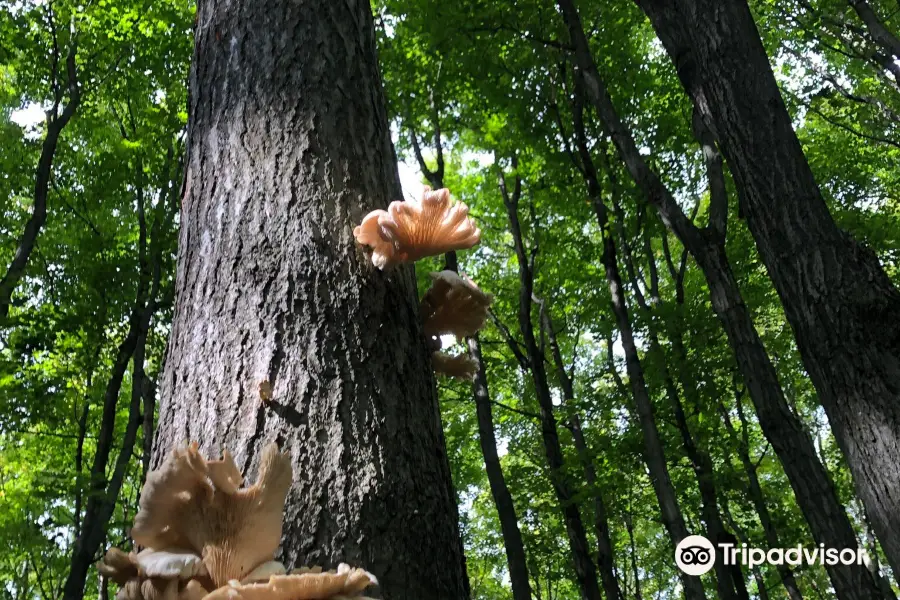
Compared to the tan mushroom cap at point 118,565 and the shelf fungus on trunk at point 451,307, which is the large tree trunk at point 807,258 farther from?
the tan mushroom cap at point 118,565

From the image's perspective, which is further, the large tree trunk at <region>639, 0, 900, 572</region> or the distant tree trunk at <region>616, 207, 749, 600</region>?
the distant tree trunk at <region>616, 207, 749, 600</region>

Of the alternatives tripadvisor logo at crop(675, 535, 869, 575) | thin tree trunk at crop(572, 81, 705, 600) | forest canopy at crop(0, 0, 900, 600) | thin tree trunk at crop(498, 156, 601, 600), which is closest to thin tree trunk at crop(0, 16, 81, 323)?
forest canopy at crop(0, 0, 900, 600)

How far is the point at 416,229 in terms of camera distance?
155cm

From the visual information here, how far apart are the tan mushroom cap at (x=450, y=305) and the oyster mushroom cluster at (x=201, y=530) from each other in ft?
2.34

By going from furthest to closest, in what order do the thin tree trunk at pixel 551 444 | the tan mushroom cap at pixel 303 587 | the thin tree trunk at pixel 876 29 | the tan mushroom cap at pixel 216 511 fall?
the thin tree trunk at pixel 551 444, the thin tree trunk at pixel 876 29, the tan mushroom cap at pixel 216 511, the tan mushroom cap at pixel 303 587

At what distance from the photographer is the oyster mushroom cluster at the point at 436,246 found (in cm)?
145

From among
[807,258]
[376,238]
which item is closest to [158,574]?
[376,238]

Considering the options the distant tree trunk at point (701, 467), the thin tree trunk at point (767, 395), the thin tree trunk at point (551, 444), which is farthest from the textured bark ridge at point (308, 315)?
the thin tree trunk at point (551, 444)

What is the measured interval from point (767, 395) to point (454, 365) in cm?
360

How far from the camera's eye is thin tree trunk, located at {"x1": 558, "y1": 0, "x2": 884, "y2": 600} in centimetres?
406

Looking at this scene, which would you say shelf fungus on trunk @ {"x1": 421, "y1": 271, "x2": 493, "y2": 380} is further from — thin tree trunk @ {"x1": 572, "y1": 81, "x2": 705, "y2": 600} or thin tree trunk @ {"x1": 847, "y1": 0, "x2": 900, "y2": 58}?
thin tree trunk @ {"x1": 847, "y1": 0, "x2": 900, "y2": 58}

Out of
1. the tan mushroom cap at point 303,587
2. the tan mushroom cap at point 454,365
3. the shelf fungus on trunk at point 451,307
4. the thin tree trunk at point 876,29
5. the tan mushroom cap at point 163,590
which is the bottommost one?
the tan mushroom cap at point 303,587

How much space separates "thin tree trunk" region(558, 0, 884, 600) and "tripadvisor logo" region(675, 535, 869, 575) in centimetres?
5

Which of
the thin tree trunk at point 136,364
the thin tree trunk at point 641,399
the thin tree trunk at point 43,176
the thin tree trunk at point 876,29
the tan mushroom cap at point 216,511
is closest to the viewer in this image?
the tan mushroom cap at point 216,511
